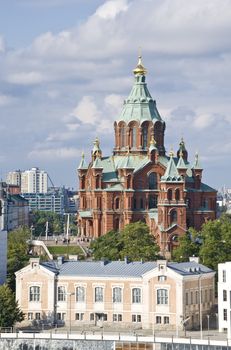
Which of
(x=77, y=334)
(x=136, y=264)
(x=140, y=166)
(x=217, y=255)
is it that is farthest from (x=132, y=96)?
(x=77, y=334)

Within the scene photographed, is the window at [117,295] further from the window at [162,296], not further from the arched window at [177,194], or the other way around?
the arched window at [177,194]

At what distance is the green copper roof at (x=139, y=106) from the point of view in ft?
473

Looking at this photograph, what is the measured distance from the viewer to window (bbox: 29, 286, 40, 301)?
9525 cm

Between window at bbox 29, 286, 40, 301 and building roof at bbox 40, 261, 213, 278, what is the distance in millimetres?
1969

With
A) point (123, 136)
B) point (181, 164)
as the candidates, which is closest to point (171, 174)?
point (181, 164)

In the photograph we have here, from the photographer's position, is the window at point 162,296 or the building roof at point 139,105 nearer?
the window at point 162,296

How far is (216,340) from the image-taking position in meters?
81.4

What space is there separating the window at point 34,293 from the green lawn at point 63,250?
117 feet

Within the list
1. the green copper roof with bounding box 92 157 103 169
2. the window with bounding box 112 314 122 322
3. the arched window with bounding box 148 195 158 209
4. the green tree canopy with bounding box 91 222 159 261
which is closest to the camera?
the window with bounding box 112 314 122 322

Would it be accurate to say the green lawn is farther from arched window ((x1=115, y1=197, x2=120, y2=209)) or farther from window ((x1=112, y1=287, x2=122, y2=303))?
window ((x1=112, y1=287, x2=122, y2=303))

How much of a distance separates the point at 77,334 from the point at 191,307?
12176mm

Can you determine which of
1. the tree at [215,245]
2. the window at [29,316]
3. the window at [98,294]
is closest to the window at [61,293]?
the window at [29,316]

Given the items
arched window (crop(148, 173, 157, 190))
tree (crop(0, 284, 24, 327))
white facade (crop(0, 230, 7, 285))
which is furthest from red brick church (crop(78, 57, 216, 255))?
tree (crop(0, 284, 24, 327))

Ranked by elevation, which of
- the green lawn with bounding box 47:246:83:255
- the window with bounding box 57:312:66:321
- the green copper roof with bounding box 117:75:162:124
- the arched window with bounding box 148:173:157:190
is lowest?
the window with bounding box 57:312:66:321
